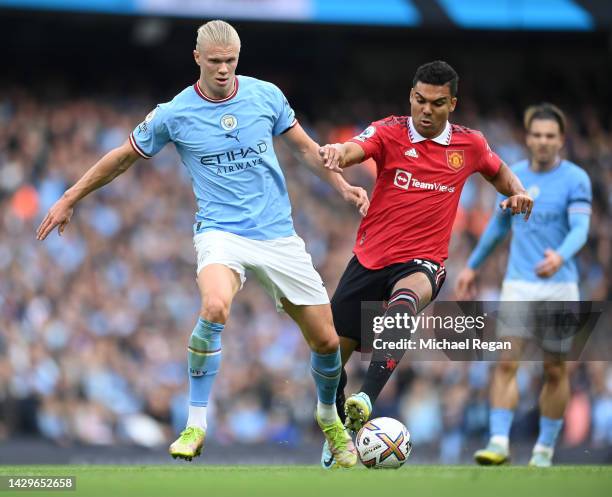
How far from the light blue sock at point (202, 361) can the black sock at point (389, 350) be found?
1.06 meters

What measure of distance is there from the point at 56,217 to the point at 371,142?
2.22m

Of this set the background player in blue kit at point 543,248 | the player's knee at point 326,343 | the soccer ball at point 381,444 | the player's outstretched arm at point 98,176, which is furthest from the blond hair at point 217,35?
the background player in blue kit at point 543,248

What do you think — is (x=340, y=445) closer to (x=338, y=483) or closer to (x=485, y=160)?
(x=338, y=483)

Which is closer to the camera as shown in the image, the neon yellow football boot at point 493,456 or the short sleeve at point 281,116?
the short sleeve at point 281,116

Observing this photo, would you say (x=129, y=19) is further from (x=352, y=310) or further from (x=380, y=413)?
(x=352, y=310)

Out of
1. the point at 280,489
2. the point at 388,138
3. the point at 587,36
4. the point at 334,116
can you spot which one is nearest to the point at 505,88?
the point at 587,36

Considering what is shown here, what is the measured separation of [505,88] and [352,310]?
45.7 ft

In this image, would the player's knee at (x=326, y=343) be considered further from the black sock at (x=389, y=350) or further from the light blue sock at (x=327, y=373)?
the black sock at (x=389, y=350)

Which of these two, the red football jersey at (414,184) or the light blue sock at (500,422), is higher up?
the red football jersey at (414,184)

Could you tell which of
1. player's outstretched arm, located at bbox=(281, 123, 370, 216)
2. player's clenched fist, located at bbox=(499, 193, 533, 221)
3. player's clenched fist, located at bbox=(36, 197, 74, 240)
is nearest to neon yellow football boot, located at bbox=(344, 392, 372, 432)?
player's outstretched arm, located at bbox=(281, 123, 370, 216)

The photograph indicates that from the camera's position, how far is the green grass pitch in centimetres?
669

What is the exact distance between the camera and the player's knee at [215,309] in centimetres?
788

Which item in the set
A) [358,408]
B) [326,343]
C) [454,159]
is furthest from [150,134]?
[358,408]

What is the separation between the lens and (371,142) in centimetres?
884
